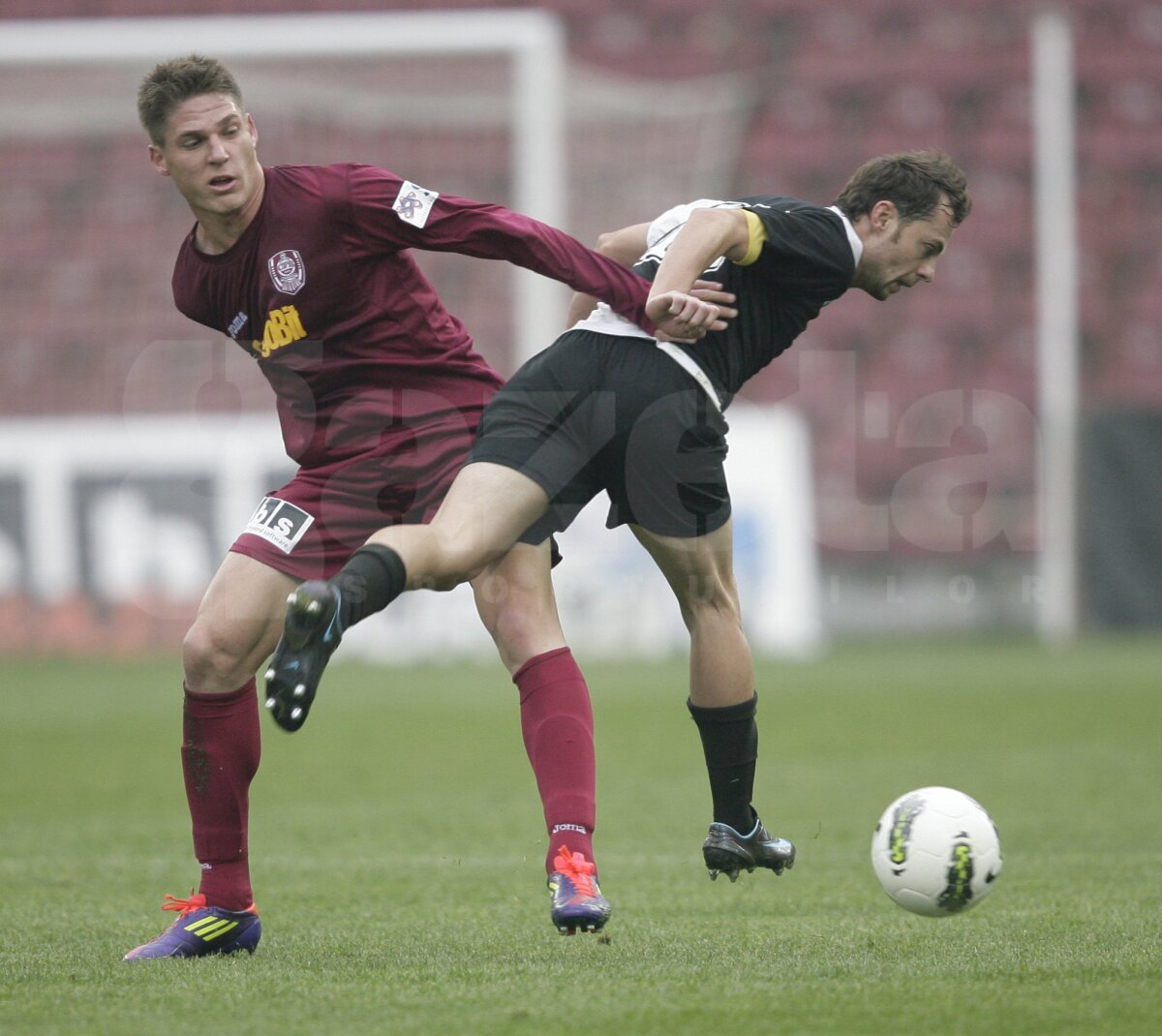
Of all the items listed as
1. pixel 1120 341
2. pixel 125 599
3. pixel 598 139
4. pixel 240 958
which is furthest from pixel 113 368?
pixel 240 958

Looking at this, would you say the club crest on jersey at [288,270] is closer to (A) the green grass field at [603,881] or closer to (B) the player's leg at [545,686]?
(B) the player's leg at [545,686]

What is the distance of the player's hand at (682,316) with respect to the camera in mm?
3686

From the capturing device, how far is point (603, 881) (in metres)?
4.78

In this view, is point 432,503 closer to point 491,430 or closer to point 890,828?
point 491,430

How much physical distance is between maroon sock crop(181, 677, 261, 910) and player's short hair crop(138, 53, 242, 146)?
1.24 metres

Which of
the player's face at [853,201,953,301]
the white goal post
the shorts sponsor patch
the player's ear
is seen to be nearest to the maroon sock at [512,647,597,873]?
the shorts sponsor patch

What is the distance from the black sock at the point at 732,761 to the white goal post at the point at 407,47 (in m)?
8.56

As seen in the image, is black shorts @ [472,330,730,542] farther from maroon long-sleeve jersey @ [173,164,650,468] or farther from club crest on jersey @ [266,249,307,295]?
club crest on jersey @ [266,249,307,295]

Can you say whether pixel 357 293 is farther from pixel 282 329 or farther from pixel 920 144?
pixel 920 144

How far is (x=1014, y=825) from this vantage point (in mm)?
5691

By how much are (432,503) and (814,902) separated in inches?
54.3

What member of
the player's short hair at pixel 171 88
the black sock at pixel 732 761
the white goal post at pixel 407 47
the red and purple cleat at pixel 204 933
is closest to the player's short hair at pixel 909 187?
the black sock at pixel 732 761

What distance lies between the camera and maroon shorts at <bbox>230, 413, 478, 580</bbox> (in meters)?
3.88

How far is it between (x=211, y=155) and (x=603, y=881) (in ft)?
7.15
